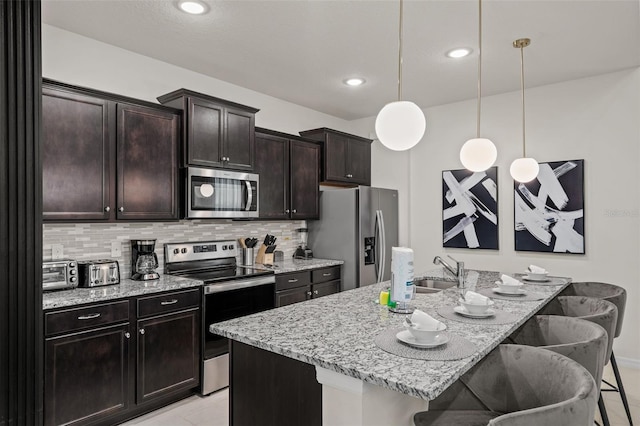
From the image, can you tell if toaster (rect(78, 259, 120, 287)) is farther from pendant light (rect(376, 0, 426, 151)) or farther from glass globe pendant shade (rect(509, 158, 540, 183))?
glass globe pendant shade (rect(509, 158, 540, 183))

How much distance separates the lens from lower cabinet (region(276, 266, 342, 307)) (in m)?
3.82

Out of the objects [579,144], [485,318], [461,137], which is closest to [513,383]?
[485,318]

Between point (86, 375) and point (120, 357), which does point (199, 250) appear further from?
point (86, 375)

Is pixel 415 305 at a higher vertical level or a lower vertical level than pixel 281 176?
lower

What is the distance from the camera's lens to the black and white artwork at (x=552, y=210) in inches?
161

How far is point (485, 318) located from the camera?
2.00 metres

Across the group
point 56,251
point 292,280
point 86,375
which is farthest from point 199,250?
point 86,375

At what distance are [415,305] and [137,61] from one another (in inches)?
113

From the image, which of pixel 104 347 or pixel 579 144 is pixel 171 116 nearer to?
pixel 104 347

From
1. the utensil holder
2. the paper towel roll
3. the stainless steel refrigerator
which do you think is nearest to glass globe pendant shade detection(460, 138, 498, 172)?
the paper towel roll

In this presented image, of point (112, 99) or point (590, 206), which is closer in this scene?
point (112, 99)

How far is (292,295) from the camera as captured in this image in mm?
3910

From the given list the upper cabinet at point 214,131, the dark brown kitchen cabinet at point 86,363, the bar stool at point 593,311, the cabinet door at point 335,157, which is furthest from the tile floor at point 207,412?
the cabinet door at point 335,157

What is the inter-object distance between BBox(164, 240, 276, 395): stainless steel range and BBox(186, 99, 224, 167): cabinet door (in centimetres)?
79
